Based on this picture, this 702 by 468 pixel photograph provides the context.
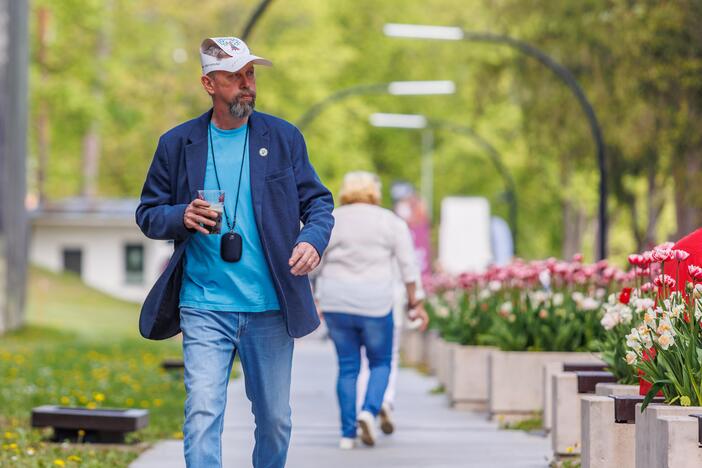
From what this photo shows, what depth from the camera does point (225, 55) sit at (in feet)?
22.0

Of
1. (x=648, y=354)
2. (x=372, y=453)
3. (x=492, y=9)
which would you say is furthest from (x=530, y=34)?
(x=648, y=354)

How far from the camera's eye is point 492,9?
33.7 m

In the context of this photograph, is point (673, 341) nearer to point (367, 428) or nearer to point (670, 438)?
point (670, 438)

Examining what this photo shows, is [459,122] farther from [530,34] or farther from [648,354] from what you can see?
[648,354]

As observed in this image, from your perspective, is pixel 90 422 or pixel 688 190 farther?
pixel 688 190

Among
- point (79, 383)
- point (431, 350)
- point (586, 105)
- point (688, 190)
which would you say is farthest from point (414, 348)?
point (79, 383)

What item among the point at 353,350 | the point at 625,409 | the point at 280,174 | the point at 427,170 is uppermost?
the point at 427,170

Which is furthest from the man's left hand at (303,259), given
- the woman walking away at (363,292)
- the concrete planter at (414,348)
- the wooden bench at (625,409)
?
the concrete planter at (414,348)

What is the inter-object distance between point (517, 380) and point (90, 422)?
4.01m

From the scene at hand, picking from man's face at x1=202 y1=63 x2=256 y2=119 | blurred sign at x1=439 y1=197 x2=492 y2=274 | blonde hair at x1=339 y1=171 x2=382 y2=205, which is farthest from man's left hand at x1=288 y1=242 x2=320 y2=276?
blurred sign at x1=439 y1=197 x2=492 y2=274

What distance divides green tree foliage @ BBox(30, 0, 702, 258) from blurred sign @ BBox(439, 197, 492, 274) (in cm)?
177

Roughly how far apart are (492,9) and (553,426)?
80.3ft

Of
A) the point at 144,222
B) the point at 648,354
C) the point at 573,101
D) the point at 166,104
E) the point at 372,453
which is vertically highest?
the point at 166,104

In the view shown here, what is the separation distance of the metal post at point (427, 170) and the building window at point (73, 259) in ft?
45.7
